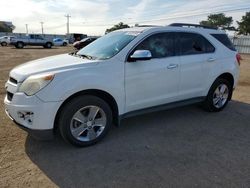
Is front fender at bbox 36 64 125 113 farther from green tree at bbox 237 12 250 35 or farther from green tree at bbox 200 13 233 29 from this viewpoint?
green tree at bbox 200 13 233 29

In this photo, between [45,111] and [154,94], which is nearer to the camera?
[45,111]

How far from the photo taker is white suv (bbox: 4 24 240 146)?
3.80m

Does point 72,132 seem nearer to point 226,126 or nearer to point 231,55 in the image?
point 226,126

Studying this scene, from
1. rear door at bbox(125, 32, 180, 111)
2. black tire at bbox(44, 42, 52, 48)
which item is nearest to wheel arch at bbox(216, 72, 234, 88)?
rear door at bbox(125, 32, 180, 111)

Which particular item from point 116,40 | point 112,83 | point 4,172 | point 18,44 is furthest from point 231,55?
point 18,44

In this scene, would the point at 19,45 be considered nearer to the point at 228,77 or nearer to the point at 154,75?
the point at 228,77

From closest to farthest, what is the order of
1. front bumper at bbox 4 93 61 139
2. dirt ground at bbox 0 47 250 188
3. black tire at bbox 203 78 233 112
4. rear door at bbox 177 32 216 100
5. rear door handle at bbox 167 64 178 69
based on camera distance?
dirt ground at bbox 0 47 250 188 < front bumper at bbox 4 93 61 139 < rear door handle at bbox 167 64 178 69 < rear door at bbox 177 32 216 100 < black tire at bbox 203 78 233 112

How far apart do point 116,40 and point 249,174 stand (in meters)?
2.98

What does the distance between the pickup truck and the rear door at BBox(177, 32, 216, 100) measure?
3443 cm

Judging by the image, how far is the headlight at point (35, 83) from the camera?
3728mm

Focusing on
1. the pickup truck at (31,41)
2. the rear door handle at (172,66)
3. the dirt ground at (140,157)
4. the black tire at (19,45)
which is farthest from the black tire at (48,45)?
the rear door handle at (172,66)

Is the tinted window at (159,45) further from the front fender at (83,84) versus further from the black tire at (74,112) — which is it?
the black tire at (74,112)

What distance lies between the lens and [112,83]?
13.9 ft

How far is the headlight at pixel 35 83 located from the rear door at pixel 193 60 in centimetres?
251
